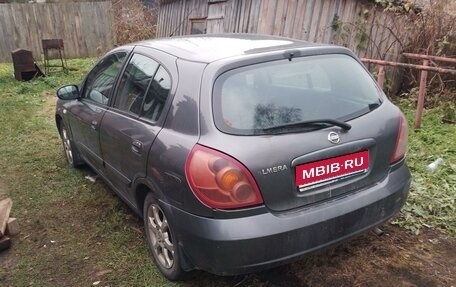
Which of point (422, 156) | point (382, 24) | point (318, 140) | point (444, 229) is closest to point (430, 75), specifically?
point (382, 24)

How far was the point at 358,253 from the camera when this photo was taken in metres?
3.09

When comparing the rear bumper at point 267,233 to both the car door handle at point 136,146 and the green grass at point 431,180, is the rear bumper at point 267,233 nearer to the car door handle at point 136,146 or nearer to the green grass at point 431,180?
the car door handle at point 136,146

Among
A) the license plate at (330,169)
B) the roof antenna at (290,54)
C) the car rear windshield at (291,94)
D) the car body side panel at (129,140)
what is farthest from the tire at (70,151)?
the license plate at (330,169)

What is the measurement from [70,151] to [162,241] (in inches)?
109

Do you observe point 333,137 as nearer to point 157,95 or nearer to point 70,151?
point 157,95

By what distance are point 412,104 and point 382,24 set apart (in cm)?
189

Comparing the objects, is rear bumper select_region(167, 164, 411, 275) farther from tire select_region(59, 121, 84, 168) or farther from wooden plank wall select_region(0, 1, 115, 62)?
wooden plank wall select_region(0, 1, 115, 62)

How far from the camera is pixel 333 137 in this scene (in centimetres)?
243

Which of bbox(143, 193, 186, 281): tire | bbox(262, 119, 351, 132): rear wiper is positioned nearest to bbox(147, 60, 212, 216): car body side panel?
bbox(143, 193, 186, 281): tire

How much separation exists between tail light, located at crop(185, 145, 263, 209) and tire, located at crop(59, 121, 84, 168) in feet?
10.3

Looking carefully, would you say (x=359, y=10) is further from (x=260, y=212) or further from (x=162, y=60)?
(x=260, y=212)

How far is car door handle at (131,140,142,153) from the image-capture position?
2.87 meters

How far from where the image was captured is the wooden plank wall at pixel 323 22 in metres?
7.43

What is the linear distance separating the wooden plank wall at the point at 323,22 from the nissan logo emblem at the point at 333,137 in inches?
211
